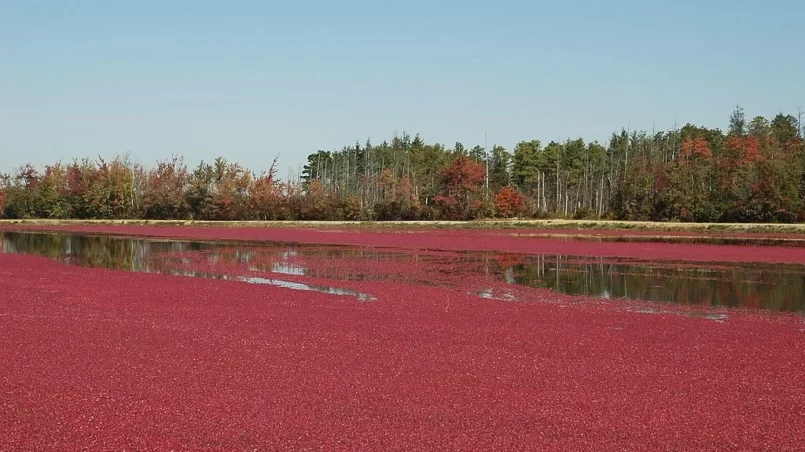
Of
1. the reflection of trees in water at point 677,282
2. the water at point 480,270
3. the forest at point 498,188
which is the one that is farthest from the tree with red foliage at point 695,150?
the reflection of trees in water at point 677,282

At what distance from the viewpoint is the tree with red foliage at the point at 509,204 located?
95312 mm

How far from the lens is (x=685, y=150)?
11000 centimetres

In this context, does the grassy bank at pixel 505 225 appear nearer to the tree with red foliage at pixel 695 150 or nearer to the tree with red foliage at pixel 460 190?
the tree with red foliage at pixel 460 190

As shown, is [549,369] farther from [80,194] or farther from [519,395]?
[80,194]

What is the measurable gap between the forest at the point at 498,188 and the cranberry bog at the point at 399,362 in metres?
52.5

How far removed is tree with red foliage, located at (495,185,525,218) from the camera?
95.3m

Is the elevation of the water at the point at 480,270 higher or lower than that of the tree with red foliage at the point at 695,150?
lower

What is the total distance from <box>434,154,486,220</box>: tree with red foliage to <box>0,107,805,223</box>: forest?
0.17 metres

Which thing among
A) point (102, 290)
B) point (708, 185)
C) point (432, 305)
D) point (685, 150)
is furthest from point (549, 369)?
point (685, 150)

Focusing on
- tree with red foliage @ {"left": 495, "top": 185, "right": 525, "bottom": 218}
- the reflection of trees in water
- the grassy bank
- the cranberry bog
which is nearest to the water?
the reflection of trees in water

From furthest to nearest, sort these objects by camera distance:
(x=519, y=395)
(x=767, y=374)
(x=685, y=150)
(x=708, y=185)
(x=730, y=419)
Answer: (x=685, y=150) → (x=708, y=185) → (x=767, y=374) → (x=519, y=395) → (x=730, y=419)

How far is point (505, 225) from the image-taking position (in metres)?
82.9

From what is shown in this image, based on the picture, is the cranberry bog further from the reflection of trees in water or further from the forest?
the forest

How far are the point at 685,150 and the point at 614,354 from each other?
103 meters
